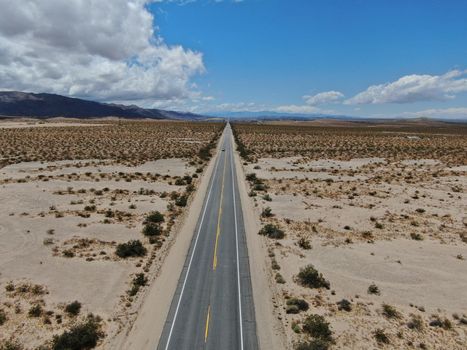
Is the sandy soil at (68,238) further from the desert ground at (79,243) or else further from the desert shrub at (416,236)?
the desert shrub at (416,236)

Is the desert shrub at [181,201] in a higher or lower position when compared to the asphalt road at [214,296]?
higher

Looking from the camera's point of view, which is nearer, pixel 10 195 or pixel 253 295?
pixel 253 295

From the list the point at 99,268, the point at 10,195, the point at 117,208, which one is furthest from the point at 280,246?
the point at 10,195

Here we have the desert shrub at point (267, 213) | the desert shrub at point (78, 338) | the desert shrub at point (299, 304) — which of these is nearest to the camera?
the desert shrub at point (78, 338)

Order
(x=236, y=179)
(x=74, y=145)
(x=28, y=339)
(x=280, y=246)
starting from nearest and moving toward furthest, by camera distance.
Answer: (x=28, y=339)
(x=280, y=246)
(x=236, y=179)
(x=74, y=145)

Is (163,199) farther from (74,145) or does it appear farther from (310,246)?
(74,145)

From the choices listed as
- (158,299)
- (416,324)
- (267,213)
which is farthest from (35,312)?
(267,213)

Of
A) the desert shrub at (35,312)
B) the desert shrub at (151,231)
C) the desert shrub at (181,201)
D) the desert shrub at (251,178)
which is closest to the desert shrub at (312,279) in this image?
the desert shrub at (151,231)

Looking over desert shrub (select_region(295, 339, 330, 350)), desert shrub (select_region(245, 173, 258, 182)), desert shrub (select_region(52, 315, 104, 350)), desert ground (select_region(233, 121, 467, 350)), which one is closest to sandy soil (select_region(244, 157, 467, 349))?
desert ground (select_region(233, 121, 467, 350))
